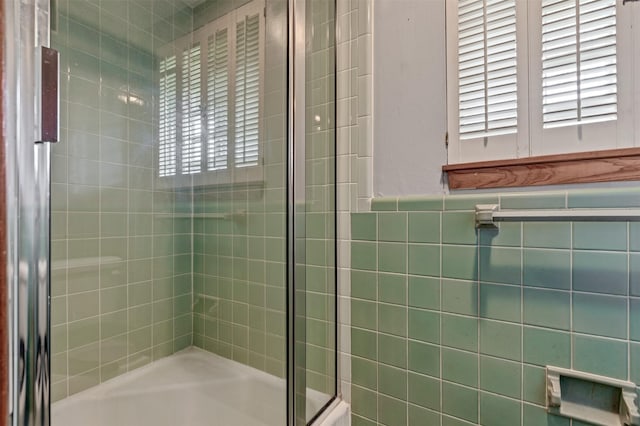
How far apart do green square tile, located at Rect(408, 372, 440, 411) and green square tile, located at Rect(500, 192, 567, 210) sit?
57 centimetres

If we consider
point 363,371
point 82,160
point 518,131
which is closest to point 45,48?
point 82,160

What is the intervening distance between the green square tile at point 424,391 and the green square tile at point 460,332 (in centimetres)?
14

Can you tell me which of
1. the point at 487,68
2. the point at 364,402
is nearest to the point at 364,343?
the point at 364,402

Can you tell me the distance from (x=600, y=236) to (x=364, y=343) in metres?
0.74

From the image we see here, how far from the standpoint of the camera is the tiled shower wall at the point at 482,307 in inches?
30.5

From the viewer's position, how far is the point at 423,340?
39.4 inches

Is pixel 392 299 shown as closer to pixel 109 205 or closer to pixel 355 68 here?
pixel 355 68

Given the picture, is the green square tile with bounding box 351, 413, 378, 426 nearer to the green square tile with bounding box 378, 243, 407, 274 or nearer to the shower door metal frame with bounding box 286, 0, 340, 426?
the shower door metal frame with bounding box 286, 0, 340, 426

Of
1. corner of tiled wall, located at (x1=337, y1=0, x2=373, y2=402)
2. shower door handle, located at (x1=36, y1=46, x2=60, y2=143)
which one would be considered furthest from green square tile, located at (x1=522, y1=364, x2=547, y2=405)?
shower door handle, located at (x1=36, y1=46, x2=60, y2=143)

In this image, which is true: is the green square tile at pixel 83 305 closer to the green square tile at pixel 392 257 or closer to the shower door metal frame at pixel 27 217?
the shower door metal frame at pixel 27 217

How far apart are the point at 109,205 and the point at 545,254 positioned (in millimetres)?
1530

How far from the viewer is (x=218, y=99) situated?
4.93 ft

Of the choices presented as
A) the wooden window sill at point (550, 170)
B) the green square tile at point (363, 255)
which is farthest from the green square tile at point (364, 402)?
the wooden window sill at point (550, 170)

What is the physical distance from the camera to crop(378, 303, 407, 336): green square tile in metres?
1.04
